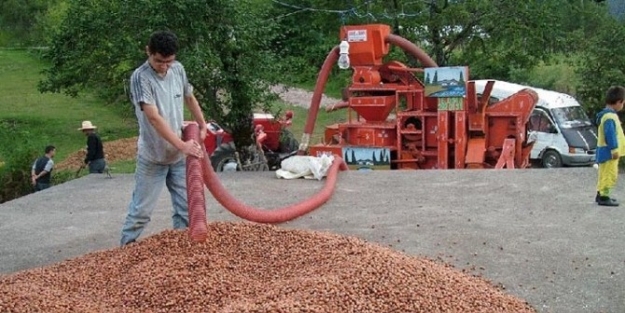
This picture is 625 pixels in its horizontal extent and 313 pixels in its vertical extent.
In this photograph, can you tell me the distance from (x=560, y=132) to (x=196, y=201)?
11365mm

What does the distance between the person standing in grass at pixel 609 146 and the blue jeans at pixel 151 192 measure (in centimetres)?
410

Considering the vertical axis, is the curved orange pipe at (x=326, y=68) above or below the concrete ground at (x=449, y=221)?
above

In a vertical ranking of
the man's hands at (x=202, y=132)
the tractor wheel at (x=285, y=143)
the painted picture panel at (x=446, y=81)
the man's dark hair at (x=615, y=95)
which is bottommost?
the tractor wheel at (x=285, y=143)

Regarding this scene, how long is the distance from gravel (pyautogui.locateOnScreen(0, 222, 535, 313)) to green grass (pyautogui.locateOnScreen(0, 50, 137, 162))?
14.5 meters

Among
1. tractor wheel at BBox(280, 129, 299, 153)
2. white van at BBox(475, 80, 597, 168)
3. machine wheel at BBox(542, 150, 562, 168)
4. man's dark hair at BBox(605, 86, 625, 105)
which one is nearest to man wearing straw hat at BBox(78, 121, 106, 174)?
tractor wheel at BBox(280, 129, 299, 153)

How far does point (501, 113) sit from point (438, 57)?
7.64m

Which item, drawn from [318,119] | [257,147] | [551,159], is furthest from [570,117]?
[318,119]

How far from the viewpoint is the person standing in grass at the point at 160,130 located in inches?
214

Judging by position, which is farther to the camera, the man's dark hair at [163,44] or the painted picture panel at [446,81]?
the painted picture panel at [446,81]

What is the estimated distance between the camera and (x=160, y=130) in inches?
214

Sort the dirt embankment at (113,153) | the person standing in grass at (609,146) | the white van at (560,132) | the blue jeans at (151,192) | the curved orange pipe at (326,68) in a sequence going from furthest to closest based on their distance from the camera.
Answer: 1. the dirt embankment at (113,153)
2. the white van at (560,132)
3. the curved orange pipe at (326,68)
4. the person standing in grass at (609,146)
5. the blue jeans at (151,192)

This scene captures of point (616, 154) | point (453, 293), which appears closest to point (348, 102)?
point (616, 154)

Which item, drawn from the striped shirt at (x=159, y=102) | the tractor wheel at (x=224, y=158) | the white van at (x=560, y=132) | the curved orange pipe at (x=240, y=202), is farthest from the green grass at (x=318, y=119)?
the striped shirt at (x=159, y=102)

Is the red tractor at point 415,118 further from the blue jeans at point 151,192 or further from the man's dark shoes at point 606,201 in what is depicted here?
the blue jeans at point 151,192
